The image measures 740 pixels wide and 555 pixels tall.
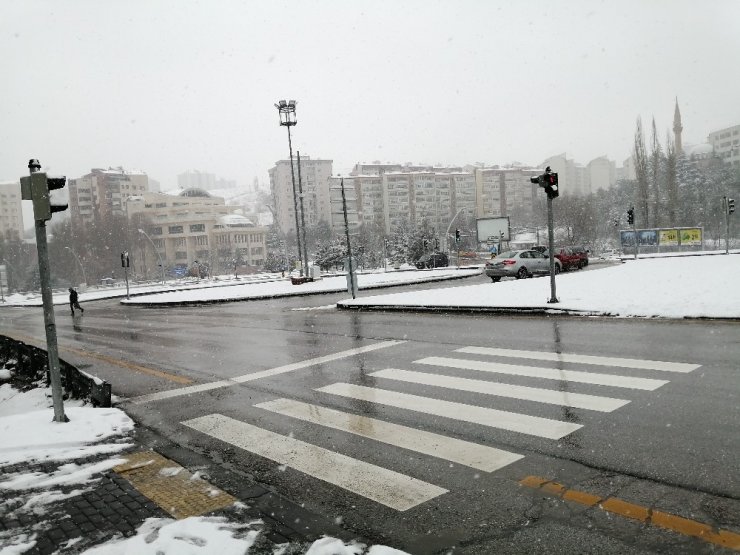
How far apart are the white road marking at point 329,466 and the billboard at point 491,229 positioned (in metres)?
51.1

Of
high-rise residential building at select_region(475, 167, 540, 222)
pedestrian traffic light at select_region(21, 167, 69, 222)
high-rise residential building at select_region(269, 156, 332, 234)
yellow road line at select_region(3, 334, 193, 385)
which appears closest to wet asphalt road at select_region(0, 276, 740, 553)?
yellow road line at select_region(3, 334, 193, 385)

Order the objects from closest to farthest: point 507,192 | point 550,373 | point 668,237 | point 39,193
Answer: point 39,193 < point 550,373 < point 668,237 < point 507,192

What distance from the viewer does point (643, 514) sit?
361 centimetres

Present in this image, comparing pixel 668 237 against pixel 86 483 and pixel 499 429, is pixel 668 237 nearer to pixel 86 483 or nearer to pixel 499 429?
pixel 499 429

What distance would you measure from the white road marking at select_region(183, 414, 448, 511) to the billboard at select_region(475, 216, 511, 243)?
51101 millimetres

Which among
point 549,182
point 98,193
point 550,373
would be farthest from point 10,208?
point 550,373

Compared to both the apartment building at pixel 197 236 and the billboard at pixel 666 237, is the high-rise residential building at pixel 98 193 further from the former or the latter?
the billboard at pixel 666 237

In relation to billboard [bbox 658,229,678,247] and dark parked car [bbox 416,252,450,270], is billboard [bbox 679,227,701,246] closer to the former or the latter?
billboard [bbox 658,229,678,247]

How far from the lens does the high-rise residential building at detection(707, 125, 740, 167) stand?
128125 mm

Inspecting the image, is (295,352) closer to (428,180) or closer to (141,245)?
(141,245)

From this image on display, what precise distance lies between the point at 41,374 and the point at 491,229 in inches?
1951

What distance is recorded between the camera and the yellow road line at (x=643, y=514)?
3.28m

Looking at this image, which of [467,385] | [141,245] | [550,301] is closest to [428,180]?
[141,245]

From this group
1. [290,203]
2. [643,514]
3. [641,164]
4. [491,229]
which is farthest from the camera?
[290,203]
